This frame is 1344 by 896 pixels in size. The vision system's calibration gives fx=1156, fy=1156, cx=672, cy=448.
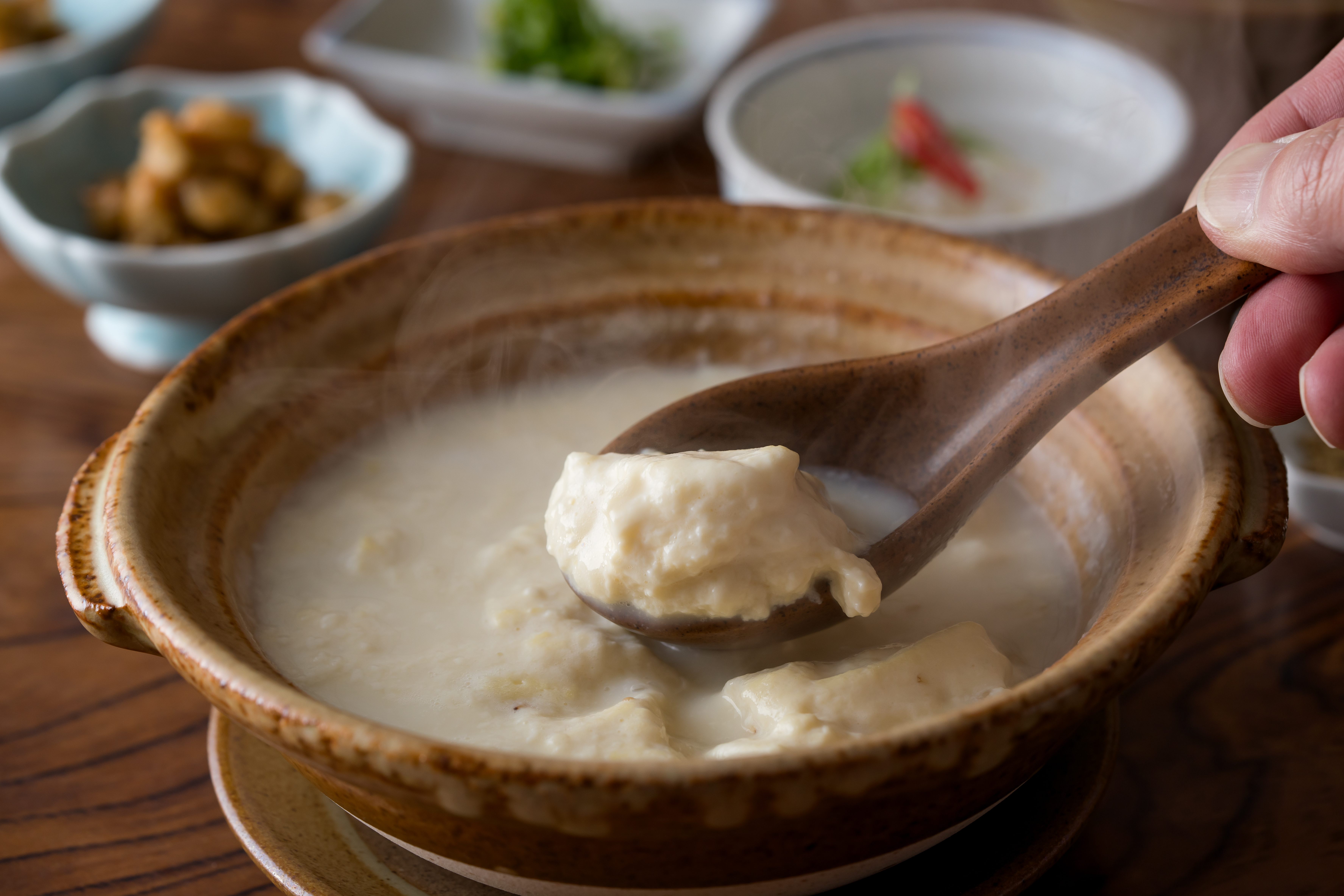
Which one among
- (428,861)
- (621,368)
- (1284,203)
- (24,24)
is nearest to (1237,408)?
(1284,203)

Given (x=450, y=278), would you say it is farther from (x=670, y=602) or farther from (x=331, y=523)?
(x=670, y=602)

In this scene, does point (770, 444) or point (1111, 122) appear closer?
point (770, 444)

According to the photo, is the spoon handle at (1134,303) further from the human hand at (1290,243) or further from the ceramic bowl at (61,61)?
the ceramic bowl at (61,61)

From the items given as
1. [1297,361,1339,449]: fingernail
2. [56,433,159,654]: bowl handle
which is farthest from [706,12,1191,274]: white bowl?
[56,433,159,654]: bowl handle

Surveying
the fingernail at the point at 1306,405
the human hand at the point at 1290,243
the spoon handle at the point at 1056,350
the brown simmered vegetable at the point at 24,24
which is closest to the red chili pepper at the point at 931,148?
the human hand at the point at 1290,243

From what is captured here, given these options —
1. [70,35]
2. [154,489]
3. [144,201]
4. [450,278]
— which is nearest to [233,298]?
[144,201]

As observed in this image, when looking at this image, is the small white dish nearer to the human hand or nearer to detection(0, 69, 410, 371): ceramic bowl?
the human hand
